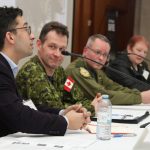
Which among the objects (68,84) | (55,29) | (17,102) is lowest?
(68,84)

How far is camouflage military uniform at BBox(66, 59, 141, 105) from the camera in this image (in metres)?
2.93

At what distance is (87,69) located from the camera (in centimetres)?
308

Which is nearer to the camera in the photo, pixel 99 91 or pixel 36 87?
pixel 36 87

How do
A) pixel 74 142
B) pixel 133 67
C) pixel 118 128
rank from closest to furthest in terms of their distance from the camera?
1. pixel 74 142
2. pixel 118 128
3. pixel 133 67

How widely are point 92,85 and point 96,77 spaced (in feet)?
0.91

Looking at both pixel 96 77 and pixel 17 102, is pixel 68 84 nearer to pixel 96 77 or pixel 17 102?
pixel 96 77

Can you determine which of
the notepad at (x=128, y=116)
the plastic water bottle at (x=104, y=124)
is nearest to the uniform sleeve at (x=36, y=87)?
the notepad at (x=128, y=116)

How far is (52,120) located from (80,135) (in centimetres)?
16

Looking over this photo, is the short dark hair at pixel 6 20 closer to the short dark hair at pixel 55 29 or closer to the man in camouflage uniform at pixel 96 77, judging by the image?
the short dark hair at pixel 55 29

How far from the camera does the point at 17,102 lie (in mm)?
1764

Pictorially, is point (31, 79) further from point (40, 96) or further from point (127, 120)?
point (127, 120)

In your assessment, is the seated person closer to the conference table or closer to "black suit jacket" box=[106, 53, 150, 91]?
"black suit jacket" box=[106, 53, 150, 91]

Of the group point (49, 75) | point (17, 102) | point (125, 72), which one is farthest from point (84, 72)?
point (17, 102)

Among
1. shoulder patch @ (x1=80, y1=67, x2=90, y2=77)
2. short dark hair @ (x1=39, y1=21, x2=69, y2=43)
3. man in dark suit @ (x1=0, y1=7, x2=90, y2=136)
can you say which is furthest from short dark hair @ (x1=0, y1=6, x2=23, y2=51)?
shoulder patch @ (x1=80, y1=67, x2=90, y2=77)
